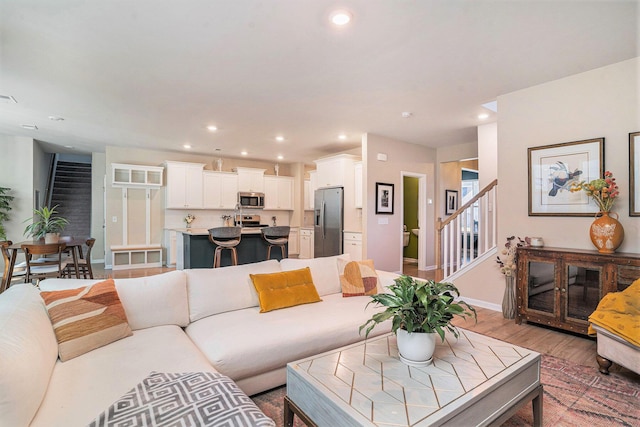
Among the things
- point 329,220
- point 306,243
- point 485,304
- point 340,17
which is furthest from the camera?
point 306,243

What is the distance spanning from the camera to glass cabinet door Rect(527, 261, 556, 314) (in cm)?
312

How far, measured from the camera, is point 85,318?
1763mm

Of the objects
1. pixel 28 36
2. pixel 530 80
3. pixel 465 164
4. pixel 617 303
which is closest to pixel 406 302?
pixel 617 303

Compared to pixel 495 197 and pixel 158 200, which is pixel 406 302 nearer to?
pixel 495 197

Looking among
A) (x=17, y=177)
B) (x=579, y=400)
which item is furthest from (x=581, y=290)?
(x=17, y=177)

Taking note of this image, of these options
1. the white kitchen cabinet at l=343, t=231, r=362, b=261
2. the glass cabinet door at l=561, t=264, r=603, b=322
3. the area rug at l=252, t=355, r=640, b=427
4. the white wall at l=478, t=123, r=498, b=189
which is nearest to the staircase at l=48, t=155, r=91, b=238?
the white kitchen cabinet at l=343, t=231, r=362, b=261

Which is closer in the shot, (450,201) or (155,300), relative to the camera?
(155,300)

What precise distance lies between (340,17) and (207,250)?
382 cm

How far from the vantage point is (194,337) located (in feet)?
6.64

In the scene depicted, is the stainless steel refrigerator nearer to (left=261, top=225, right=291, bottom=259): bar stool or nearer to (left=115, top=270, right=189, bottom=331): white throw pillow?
(left=261, top=225, right=291, bottom=259): bar stool

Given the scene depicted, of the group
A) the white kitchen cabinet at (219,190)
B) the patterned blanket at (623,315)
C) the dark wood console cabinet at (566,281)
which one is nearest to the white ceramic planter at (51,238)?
the white kitchen cabinet at (219,190)

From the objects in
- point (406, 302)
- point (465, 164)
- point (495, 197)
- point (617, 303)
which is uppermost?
point (465, 164)

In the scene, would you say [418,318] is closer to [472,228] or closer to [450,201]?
[472,228]

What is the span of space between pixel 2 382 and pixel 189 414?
599 mm
